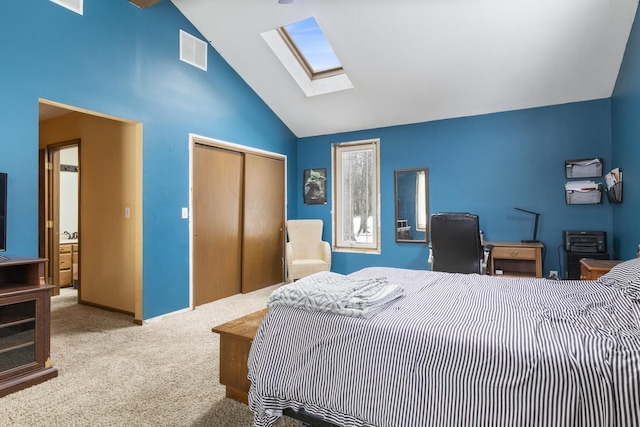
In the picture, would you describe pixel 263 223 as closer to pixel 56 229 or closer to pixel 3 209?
pixel 56 229

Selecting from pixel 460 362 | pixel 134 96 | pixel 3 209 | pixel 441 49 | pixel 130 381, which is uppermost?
pixel 441 49

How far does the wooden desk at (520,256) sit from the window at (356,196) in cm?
166

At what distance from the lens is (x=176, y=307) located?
3.81 m

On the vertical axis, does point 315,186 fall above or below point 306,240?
above

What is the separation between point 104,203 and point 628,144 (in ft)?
17.5

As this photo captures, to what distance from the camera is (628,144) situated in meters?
2.96

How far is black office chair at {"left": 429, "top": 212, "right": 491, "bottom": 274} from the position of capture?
11.2 feet

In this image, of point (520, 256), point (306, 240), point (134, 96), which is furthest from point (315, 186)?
point (520, 256)

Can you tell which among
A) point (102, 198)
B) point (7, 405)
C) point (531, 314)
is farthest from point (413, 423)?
point (102, 198)

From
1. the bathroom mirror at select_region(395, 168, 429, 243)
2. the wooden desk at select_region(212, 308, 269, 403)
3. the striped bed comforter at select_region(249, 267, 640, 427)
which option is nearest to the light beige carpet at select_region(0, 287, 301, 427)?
the wooden desk at select_region(212, 308, 269, 403)

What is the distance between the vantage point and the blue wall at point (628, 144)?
2.67 metres

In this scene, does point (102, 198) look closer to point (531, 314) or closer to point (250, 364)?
point (250, 364)

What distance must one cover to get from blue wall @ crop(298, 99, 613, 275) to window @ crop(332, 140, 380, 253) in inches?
6.1

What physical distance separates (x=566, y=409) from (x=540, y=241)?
364 centimetres
